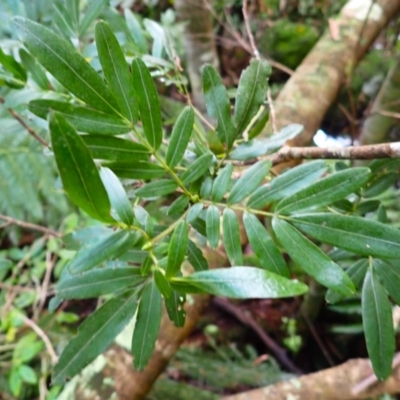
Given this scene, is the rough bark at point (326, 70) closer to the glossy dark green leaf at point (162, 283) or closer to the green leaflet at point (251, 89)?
the green leaflet at point (251, 89)

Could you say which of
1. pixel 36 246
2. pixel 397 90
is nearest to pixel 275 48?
pixel 397 90

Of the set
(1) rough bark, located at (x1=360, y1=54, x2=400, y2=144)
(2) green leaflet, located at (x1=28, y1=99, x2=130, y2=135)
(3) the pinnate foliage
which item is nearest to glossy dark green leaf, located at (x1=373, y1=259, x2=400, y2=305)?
(3) the pinnate foliage

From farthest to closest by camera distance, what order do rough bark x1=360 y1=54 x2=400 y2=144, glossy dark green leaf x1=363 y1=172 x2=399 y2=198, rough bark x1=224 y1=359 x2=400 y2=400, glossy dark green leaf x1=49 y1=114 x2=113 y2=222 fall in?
rough bark x1=360 y1=54 x2=400 y2=144 < rough bark x1=224 y1=359 x2=400 y2=400 < glossy dark green leaf x1=363 y1=172 x2=399 y2=198 < glossy dark green leaf x1=49 y1=114 x2=113 y2=222

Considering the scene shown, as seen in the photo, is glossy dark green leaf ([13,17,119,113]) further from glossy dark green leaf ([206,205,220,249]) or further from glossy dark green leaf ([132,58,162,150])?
glossy dark green leaf ([206,205,220,249])

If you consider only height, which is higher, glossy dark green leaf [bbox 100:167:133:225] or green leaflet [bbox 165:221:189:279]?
glossy dark green leaf [bbox 100:167:133:225]

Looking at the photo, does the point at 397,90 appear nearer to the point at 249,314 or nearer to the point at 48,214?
the point at 249,314

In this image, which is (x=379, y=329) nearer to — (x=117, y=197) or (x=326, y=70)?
(x=117, y=197)

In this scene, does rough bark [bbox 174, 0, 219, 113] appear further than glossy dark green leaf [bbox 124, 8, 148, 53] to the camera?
Yes
